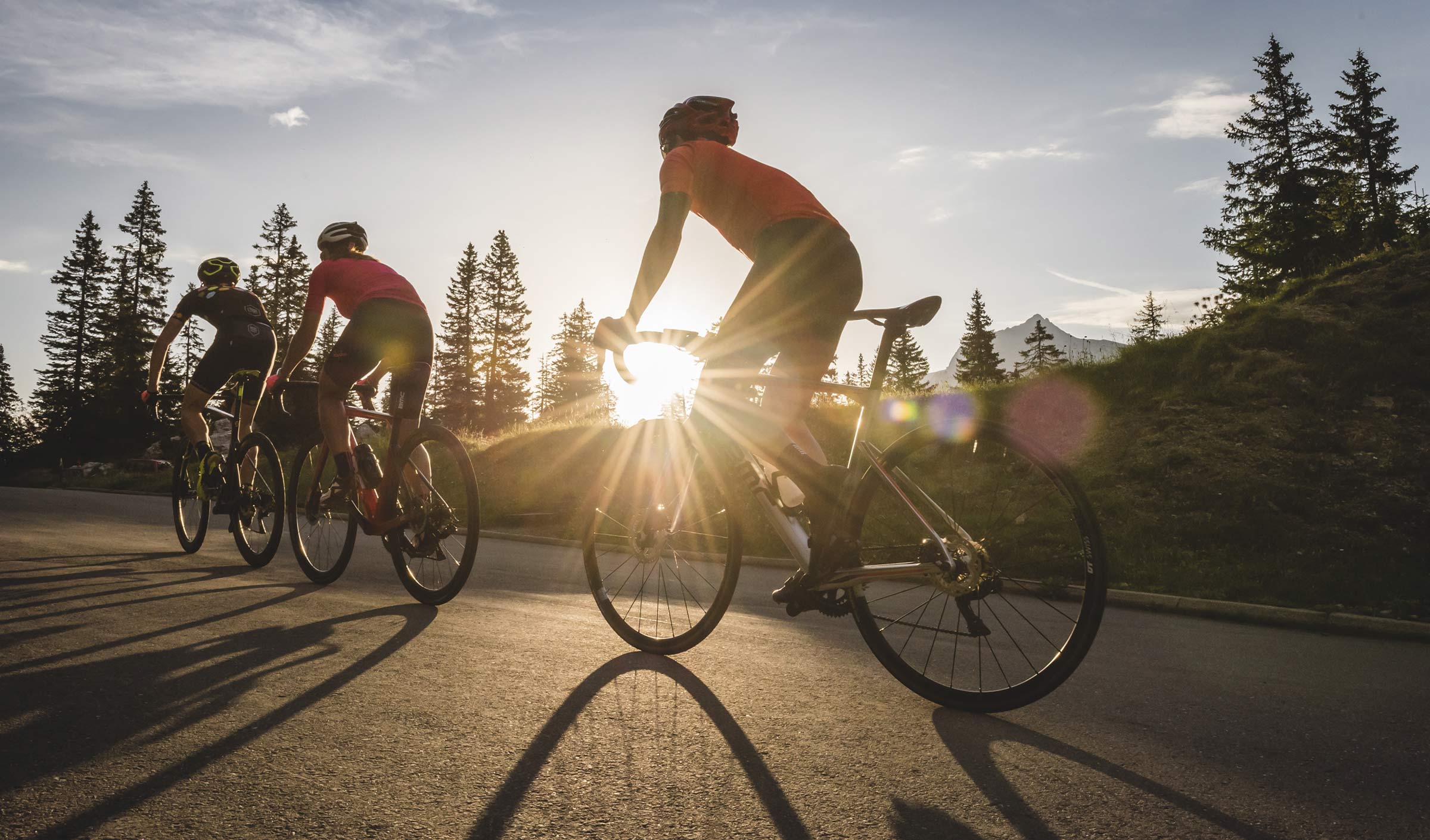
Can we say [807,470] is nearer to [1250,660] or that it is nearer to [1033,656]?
[1033,656]

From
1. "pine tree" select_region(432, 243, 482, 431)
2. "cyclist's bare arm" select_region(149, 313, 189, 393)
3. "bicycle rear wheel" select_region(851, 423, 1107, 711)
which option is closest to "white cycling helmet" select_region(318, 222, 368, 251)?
"cyclist's bare arm" select_region(149, 313, 189, 393)

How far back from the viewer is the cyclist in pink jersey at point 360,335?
5.12m

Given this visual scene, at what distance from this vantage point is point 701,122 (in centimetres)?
359

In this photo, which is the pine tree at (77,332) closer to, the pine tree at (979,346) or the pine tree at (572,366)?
→ the pine tree at (572,366)

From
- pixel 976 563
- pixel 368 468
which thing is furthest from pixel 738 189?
pixel 368 468

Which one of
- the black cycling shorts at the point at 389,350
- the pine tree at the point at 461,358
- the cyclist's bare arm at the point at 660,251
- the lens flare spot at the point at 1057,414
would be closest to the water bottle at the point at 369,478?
the black cycling shorts at the point at 389,350

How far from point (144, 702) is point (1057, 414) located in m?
13.3

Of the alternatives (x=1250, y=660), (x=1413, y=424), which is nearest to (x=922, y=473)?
(x=1250, y=660)

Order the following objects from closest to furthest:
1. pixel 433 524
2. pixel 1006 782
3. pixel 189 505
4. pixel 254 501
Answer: pixel 1006 782 < pixel 433 524 < pixel 254 501 < pixel 189 505

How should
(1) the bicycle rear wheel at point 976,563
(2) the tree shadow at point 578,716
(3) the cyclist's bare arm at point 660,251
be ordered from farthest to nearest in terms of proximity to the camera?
1. (3) the cyclist's bare arm at point 660,251
2. (1) the bicycle rear wheel at point 976,563
3. (2) the tree shadow at point 578,716

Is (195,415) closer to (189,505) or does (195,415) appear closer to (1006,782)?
(189,505)

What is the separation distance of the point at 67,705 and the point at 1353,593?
27.4 ft

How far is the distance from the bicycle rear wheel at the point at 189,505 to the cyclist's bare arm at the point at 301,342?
71.1 inches

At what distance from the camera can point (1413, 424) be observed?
10.5 meters
